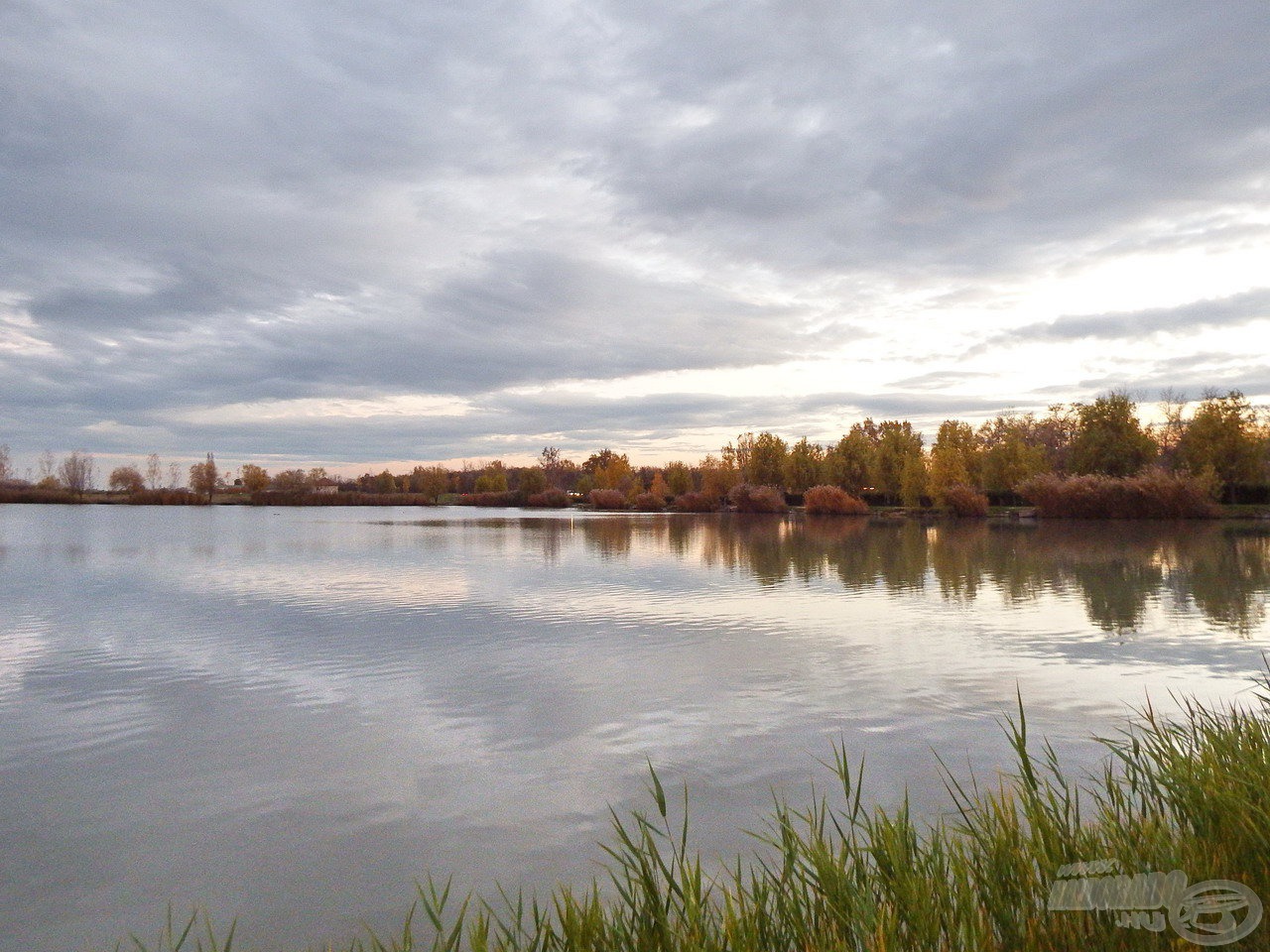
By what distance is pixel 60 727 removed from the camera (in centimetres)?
676

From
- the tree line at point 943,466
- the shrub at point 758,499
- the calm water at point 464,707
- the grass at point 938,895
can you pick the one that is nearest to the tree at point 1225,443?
the tree line at point 943,466

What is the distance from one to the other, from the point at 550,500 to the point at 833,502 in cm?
3738

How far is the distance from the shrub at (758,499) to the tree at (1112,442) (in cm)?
2061

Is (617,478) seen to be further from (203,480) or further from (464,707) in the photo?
(464,707)

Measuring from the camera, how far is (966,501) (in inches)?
1916

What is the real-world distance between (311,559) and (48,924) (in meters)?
18.9

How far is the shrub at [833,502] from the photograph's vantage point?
186 feet

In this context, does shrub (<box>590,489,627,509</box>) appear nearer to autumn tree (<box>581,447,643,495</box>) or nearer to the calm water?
autumn tree (<box>581,447,643,495</box>)

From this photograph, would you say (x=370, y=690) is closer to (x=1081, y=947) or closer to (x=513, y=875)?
(x=513, y=875)

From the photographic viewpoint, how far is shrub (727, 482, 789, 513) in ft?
208

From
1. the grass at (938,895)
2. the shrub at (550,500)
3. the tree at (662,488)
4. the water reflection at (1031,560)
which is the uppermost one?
the tree at (662,488)

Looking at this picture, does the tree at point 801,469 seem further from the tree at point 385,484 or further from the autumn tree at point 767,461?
the tree at point 385,484

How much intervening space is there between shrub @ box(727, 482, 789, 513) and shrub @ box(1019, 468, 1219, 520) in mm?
22243

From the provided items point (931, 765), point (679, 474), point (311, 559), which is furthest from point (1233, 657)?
point (679, 474)
